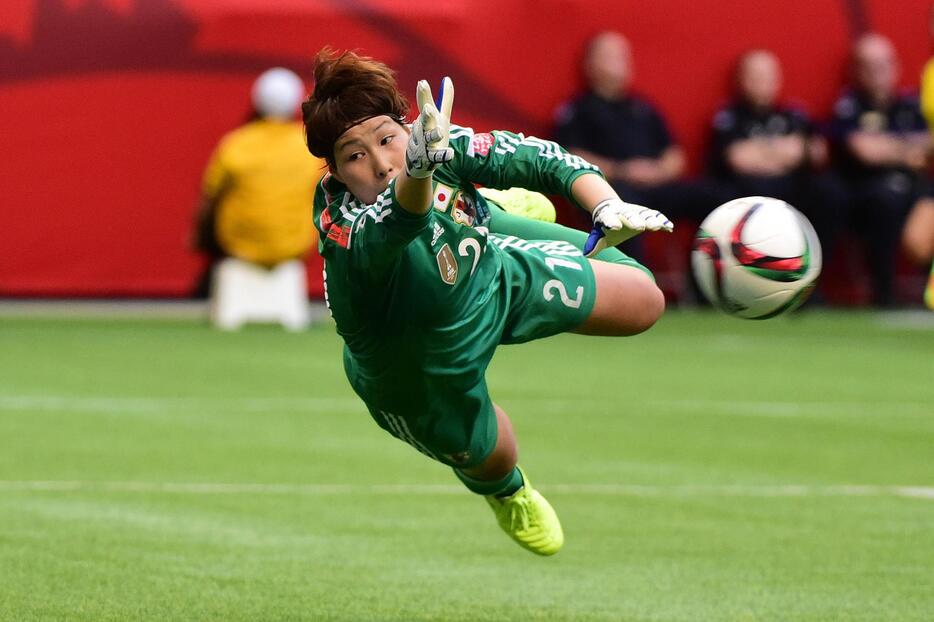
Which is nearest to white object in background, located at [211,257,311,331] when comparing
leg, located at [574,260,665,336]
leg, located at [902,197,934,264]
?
leg, located at [902,197,934,264]

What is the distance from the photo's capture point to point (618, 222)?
4570mm

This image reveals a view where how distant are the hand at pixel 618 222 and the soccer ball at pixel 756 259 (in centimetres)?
58

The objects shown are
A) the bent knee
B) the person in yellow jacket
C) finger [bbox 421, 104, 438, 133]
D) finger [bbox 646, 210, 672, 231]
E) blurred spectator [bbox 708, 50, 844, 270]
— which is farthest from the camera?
blurred spectator [bbox 708, 50, 844, 270]

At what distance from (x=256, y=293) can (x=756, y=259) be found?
35.8ft

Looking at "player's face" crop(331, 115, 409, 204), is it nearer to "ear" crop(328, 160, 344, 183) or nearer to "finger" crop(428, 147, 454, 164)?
"ear" crop(328, 160, 344, 183)

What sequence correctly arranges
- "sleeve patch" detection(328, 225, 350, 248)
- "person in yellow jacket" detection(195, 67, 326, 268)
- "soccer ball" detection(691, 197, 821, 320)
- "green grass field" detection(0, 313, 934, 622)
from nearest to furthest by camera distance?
"sleeve patch" detection(328, 225, 350, 248) < "soccer ball" detection(691, 197, 821, 320) < "green grass field" detection(0, 313, 934, 622) < "person in yellow jacket" detection(195, 67, 326, 268)

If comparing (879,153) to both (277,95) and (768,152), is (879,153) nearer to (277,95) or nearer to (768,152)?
(768,152)

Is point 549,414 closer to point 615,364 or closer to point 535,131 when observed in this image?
point 615,364

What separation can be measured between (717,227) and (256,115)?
36.7ft

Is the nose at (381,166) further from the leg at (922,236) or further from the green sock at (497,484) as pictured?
the leg at (922,236)

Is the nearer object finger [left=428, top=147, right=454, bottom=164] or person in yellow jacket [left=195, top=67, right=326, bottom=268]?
finger [left=428, top=147, right=454, bottom=164]

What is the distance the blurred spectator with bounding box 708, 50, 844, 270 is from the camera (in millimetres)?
17828

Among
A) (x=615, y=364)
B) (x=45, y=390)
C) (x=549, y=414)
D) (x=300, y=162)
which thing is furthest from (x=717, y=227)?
(x=300, y=162)

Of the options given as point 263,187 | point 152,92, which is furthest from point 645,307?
point 152,92
